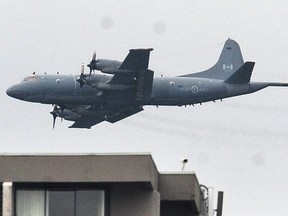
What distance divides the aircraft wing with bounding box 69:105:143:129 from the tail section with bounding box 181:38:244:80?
1032 centimetres

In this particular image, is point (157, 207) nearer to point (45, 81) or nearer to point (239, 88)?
point (45, 81)

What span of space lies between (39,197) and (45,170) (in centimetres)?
86

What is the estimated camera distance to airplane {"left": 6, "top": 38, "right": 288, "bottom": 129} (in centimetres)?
9131

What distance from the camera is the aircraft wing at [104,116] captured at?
95750mm

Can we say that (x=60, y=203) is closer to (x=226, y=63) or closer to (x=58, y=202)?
(x=58, y=202)

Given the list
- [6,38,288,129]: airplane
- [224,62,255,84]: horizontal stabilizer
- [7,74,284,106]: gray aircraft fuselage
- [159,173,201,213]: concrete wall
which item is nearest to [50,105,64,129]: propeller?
[6,38,288,129]: airplane

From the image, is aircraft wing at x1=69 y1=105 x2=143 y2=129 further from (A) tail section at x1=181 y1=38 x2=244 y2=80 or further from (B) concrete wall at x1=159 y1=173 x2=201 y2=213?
(B) concrete wall at x1=159 y1=173 x2=201 y2=213

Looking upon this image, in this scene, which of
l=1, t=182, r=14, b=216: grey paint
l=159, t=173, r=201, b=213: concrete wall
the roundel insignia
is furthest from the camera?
the roundel insignia

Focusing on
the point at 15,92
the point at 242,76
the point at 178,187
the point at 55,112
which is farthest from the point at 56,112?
the point at 178,187

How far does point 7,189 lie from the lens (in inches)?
1157

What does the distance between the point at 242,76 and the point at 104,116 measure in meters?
11.2

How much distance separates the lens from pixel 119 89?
305 feet

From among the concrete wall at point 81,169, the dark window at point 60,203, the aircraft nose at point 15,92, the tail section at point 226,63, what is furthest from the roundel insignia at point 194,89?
the concrete wall at point 81,169

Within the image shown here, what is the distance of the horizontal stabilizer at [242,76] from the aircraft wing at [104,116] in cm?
784
